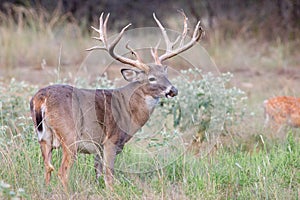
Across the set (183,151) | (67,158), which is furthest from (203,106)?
(67,158)

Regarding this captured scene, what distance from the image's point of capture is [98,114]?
6.54 m

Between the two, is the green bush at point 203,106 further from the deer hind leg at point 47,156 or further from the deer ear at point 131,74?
the deer hind leg at point 47,156

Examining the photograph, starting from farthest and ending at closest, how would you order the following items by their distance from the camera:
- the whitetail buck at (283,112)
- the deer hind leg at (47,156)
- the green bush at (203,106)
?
the whitetail buck at (283,112) < the green bush at (203,106) < the deer hind leg at (47,156)

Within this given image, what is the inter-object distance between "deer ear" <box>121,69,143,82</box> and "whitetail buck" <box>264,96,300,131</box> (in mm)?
2825

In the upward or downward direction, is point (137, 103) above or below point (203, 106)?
above

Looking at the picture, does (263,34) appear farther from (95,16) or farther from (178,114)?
(178,114)

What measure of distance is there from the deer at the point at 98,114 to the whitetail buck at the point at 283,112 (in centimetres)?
259

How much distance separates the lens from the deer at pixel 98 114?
19.8 ft

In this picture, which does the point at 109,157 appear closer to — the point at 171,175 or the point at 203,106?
the point at 171,175

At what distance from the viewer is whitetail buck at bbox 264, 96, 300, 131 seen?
9008 millimetres

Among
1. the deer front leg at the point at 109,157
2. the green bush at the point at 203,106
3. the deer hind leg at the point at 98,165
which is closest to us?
A: the deer front leg at the point at 109,157

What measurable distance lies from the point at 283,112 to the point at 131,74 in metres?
2.97

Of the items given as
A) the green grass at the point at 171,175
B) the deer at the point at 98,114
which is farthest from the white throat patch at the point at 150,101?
the green grass at the point at 171,175

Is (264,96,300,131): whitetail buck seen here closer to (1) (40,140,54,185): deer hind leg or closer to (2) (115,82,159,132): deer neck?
(2) (115,82,159,132): deer neck
